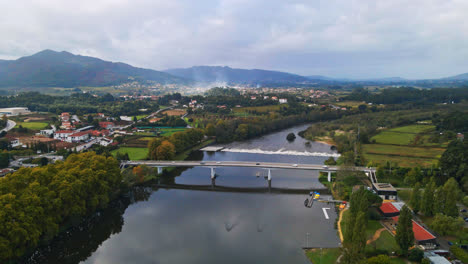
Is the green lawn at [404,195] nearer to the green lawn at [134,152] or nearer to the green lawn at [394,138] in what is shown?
the green lawn at [394,138]

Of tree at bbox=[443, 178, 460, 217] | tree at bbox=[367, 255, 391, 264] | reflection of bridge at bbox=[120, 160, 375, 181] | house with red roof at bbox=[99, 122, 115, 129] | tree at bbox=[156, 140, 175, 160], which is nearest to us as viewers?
tree at bbox=[367, 255, 391, 264]

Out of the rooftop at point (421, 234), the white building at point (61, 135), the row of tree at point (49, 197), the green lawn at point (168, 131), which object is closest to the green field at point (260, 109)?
the green lawn at point (168, 131)

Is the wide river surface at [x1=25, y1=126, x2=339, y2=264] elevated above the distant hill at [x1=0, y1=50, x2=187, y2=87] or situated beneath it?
situated beneath

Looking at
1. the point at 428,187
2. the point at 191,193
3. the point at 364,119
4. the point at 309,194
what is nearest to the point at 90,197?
the point at 191,193

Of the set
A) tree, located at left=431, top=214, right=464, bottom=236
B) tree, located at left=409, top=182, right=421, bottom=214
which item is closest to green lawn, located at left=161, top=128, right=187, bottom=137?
tree, located at left=409, top=182, right=421, bottom=214

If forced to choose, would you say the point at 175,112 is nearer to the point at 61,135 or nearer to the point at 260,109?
the point at 260,109

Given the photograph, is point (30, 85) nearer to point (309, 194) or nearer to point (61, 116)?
point (61, 116)

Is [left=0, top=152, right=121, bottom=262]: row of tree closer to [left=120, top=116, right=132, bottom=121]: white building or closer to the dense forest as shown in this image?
[left=120, top=116, right=132, bottom=121]: white building
